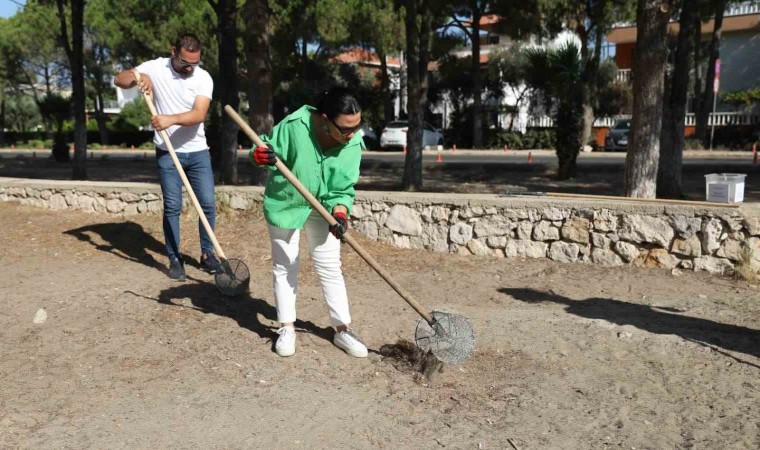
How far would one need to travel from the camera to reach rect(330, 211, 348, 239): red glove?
3.98 m

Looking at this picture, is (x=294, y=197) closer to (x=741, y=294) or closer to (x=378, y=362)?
(x=378, y=362)

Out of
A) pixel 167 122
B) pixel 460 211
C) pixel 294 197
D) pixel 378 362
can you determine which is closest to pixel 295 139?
pixel 294 197

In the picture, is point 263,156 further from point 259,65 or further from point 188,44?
point 259,65

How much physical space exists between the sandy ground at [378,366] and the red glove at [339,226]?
0.80 m

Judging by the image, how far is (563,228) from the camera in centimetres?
674

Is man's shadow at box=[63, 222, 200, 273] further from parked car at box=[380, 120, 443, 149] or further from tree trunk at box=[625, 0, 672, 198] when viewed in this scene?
parked car at box=[380, 120, 443, 149]

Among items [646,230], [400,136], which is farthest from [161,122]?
[400,136]

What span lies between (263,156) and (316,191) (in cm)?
39

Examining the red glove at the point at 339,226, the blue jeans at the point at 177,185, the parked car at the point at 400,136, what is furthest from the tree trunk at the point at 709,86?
the red glove at the point at 339,226

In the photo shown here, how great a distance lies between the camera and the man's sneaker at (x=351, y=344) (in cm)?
435

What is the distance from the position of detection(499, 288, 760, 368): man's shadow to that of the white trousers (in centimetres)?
197

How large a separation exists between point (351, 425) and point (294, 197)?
1.29 meters

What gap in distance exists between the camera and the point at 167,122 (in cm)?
536

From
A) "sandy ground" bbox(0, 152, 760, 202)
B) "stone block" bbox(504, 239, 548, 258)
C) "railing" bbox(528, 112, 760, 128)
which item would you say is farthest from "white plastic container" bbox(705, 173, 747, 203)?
"railing" bbox(528, 112, 760, 128)
